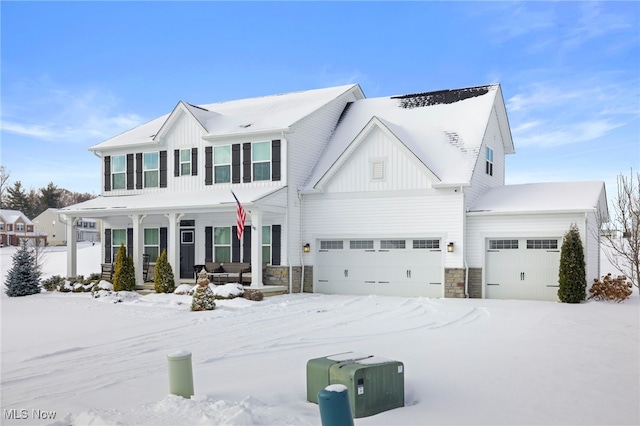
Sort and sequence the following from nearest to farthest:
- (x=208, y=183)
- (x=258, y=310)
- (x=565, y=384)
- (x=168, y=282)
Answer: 1. (x=565, y=384)
2. (x=258, y=310)
3. (x=168, y=282)
4. (x=208, y=183)

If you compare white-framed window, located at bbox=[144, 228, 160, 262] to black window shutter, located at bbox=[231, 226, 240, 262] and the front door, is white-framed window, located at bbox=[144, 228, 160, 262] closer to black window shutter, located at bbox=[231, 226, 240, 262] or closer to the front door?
the front door

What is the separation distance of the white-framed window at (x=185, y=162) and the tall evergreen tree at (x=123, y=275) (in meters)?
4.13

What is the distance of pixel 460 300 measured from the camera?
730 inches

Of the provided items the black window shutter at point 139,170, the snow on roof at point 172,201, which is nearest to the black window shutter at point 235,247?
the snow on roof at point 172,201

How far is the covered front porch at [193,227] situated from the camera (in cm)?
1995

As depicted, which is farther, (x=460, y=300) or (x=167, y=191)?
(x=167, y=191)

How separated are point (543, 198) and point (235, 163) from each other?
37.2ft

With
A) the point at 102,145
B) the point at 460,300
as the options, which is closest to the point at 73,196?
the point at 102,145

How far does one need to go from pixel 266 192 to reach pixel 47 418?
14335 millimetres

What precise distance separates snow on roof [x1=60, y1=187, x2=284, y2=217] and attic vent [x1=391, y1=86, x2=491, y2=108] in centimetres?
756

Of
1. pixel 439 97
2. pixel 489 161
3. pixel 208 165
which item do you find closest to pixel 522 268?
pixel 489 161

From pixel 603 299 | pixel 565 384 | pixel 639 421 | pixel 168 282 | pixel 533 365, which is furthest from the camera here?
pixel 168 282

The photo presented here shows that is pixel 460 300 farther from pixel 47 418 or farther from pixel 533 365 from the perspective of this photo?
pixel 47 418

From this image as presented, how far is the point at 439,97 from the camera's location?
2397 cm
